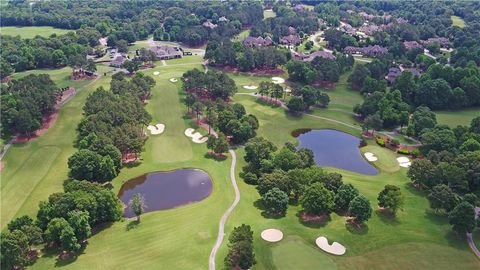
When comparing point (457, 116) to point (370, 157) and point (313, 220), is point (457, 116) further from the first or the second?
point (313, 220)

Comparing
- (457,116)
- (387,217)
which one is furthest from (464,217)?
(457,116)

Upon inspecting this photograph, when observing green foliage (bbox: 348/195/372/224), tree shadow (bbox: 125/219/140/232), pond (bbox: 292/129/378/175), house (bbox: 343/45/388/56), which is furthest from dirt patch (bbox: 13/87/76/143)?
house (bbox: 343/45/388/56)

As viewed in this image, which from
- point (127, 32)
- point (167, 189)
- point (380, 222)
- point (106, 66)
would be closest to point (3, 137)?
point (167, 189)

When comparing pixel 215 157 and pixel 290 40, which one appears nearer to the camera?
pixel 215 157

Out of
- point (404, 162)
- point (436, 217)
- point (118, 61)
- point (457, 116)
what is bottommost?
point (436, 217)

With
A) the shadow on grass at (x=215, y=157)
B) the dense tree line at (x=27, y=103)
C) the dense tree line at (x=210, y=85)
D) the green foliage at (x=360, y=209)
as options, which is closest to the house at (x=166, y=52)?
the dense tree line at (x=210, y=85)

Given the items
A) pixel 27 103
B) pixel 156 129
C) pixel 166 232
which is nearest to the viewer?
pixel 166 232

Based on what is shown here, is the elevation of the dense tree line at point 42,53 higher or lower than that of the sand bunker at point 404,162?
higher

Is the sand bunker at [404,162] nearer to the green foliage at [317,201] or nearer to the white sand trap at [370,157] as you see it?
the white sand trap at [370,157]
